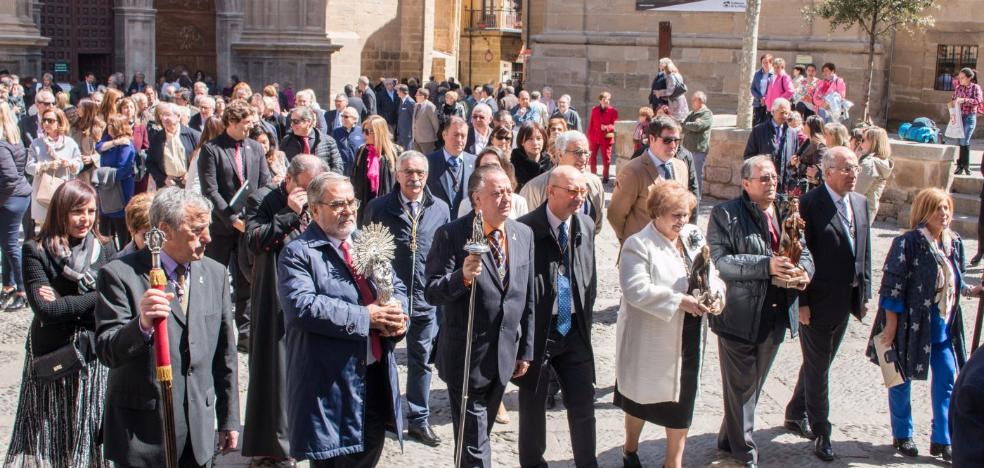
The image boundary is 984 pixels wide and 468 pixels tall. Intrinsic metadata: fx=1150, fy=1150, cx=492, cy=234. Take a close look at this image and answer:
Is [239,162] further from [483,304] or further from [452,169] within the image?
[483,304]

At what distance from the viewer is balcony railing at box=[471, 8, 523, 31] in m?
52.2

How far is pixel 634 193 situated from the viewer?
7.77m

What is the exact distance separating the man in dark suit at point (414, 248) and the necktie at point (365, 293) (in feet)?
6.49

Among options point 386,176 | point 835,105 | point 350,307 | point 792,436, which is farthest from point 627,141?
point 350,307

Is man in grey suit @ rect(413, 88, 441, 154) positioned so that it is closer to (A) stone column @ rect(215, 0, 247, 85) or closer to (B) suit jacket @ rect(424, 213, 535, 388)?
(A) stone column @ rect(215, 0, 247, 85)

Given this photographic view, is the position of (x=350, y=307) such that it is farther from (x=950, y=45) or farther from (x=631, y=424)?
(x=950, y=45)

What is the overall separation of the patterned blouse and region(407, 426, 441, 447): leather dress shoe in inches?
467

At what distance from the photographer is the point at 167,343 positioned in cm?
435

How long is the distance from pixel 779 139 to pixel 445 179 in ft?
17.0

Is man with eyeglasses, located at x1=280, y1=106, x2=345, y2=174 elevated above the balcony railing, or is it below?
below

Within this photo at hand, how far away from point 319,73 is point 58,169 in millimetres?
18241

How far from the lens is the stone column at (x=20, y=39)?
834 inches

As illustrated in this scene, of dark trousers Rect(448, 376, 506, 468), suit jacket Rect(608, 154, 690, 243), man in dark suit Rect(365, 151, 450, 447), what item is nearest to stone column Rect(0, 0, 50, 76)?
man in dark suit Rect(365, 151, 450, 447)

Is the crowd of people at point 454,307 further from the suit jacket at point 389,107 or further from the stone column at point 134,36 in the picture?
the stone column at point 134,36
